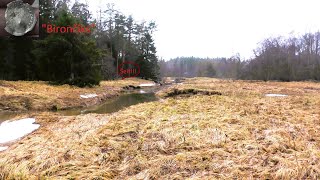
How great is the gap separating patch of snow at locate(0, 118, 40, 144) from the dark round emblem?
3.88m

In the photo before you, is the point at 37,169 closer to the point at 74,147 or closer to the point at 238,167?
the point at 74,147

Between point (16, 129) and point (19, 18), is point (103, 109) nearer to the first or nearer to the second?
point (16, 129)

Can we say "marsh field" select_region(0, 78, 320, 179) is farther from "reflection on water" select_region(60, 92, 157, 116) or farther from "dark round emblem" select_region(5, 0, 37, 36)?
"reflection on water" select_region(60, 92, 157, 116)

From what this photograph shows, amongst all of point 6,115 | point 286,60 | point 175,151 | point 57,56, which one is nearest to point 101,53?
point 57,56

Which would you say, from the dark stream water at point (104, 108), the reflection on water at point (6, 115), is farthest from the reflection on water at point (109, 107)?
the reflection on water at point (6, 115)

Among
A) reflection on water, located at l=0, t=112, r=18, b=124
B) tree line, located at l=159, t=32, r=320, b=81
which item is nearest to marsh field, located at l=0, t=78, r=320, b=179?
reflection on water, located at l=0, t=112, r=18, b=124

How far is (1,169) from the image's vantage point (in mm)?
3385

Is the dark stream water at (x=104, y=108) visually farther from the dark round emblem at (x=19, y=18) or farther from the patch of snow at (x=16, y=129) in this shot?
the dark round emblem at (x=19, y=18)

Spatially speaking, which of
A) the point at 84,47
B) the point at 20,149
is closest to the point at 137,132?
the point at 20,149

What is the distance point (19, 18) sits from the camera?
7.30 ft

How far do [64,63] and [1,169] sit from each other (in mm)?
15007

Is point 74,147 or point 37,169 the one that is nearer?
point 37,169
